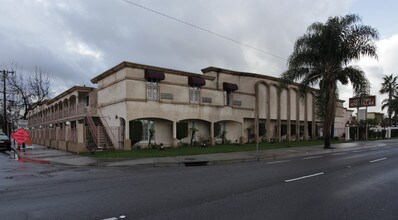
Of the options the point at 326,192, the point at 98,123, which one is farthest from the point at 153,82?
the point at 326,192

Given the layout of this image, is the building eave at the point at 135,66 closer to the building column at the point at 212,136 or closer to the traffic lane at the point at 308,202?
the building column at the point at 212,136

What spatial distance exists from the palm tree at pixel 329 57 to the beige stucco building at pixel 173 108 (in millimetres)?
2870

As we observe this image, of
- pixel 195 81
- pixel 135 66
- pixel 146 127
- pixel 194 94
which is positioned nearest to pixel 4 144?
pixel 146 127

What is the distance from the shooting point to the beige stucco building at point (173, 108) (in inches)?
977

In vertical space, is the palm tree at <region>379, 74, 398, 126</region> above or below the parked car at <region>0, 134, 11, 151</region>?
above

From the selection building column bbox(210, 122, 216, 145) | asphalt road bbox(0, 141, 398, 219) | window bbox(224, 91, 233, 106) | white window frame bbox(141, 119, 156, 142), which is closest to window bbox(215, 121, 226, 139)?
building column bbox(210, 122, 216, 145)

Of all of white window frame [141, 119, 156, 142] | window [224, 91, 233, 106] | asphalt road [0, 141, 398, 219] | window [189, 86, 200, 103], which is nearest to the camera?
asphalt road [0, 141, 398, 219]

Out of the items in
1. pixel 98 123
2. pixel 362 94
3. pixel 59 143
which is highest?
pixel 362 94

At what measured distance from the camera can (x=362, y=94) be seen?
26141mm

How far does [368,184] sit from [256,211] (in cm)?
487

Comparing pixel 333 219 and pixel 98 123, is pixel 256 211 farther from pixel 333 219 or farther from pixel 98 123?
pixel 98 123

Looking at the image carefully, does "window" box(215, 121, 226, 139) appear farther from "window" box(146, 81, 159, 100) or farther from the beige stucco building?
"window" box(146, 81, 159, 100)

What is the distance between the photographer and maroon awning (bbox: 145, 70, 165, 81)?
24.9 metres

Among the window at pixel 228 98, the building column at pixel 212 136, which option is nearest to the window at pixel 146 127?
the building column at pixel 212 136
